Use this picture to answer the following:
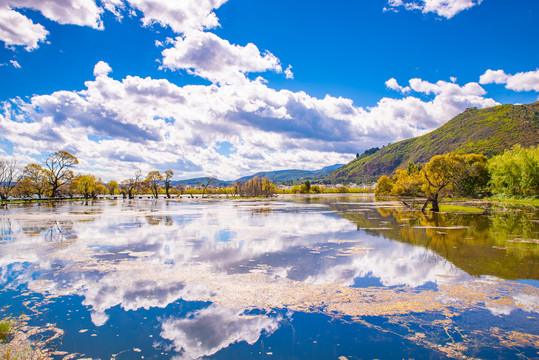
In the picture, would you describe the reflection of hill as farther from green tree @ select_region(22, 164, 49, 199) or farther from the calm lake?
green tree @ select_region(22, 164, 49, 199)

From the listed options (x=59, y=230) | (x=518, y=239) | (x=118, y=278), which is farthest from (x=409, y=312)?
(x=59, y=230)

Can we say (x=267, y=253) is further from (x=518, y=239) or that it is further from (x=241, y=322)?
(x=518, y=239)

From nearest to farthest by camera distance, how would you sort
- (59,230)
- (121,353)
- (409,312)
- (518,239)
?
(121,353)
(409,312)
(518,239)
(59,230)

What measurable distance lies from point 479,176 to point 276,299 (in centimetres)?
7664

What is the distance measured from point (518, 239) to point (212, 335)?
21058mm

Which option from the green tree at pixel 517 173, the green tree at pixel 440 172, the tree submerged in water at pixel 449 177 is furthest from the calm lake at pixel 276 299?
the green tree at pixel 517 173

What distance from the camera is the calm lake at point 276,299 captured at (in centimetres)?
644

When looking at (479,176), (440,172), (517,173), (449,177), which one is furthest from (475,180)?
(449,177)

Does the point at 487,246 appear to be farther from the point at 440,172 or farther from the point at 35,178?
Answer: the point at 35,178

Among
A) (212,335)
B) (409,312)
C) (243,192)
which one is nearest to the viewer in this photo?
(212,335)

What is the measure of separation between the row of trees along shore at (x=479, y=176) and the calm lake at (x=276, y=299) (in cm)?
3043

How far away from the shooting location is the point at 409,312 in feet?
26.5

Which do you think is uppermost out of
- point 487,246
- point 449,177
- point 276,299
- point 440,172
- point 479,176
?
point 440,172

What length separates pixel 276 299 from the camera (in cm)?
908
